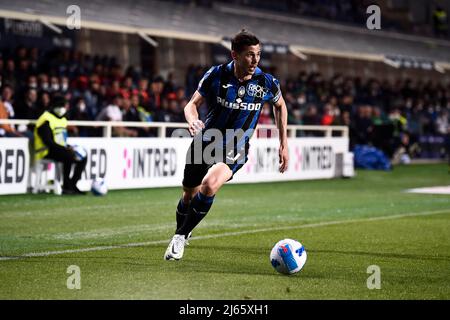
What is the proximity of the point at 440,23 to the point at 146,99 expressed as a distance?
26.1 metres

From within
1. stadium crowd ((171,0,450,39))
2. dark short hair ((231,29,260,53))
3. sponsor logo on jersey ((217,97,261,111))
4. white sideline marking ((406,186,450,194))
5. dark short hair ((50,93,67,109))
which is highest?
stadium crowd ((171,0,450,39))

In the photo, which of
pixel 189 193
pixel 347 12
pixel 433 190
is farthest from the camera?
pixel 347 12

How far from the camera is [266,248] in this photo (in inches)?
389

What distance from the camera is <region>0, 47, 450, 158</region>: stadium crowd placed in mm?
18953

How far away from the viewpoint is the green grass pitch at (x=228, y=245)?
23.5 ft

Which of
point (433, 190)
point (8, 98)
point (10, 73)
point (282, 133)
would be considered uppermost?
point (10, 73)

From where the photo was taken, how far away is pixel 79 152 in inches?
647

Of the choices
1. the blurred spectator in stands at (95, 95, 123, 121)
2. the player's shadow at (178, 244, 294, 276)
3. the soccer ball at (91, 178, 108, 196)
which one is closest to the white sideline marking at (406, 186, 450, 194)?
the blurred spectator in stands at (95, 95, 123, 121)

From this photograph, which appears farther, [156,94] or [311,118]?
[311,118]

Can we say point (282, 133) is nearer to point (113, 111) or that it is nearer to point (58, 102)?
point (58, 102)

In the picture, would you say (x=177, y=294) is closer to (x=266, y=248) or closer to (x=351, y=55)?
(x=266, y=248)

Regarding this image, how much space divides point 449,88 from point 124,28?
2361 centimetres

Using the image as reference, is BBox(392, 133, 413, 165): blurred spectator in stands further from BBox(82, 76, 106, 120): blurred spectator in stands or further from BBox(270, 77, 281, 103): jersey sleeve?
BBox(270, 77, 281, 103): jersey sleeve

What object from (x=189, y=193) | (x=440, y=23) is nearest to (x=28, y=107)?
(x=189, y=193)
